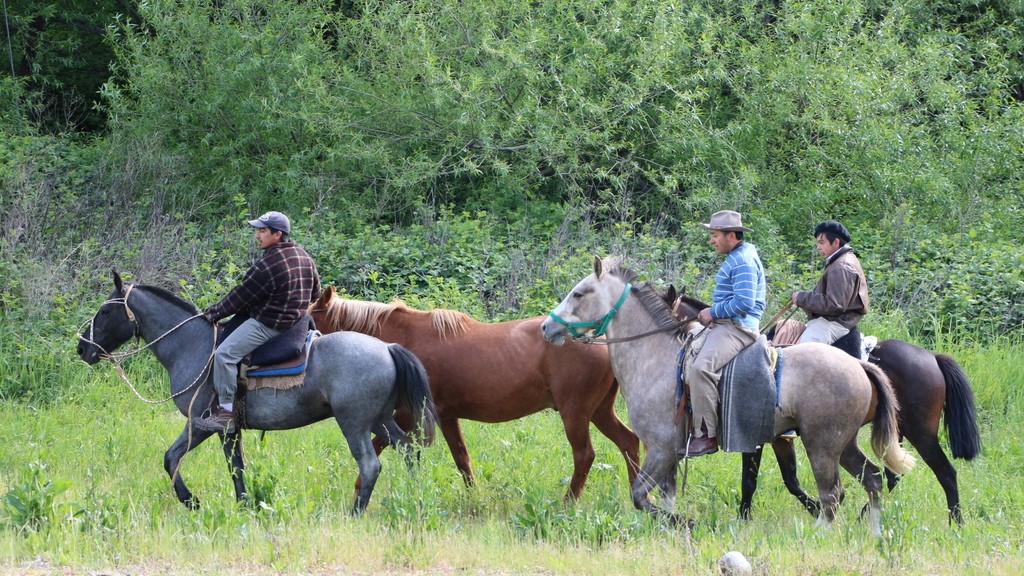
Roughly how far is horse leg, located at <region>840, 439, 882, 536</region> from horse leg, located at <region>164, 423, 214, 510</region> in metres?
5.07

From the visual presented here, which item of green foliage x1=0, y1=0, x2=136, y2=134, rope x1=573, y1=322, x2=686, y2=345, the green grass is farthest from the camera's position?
green foliage x1=0, y1=0, x2=136, y2=134

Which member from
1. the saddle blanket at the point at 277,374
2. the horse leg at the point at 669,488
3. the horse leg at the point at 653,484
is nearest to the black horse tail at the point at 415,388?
the saddle blanket at the point at 277,374

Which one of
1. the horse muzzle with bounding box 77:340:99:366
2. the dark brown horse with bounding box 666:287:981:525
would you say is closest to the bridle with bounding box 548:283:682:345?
the dark brown horse with bounding box 666:287:981:525

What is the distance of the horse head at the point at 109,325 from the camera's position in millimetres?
8375

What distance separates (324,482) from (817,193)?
977 cm

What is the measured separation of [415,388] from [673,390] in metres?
2.02

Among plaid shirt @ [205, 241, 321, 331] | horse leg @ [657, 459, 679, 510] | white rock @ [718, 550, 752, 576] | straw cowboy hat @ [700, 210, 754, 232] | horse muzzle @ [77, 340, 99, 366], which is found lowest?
horse leg @ [657, 459, 679, 510]

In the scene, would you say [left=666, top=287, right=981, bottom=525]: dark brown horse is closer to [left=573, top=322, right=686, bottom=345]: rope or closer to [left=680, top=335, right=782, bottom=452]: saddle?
[left=680, top=335, right=782, bottom=452]: saddle

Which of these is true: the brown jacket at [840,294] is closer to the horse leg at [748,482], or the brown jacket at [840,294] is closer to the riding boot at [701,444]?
the horse leg at [748,482]

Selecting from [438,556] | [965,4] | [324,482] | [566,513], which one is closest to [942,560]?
[566,513]

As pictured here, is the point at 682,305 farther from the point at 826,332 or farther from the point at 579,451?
the point at 579,451

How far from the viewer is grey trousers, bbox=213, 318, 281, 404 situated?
789 cm

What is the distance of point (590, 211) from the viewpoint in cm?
1617

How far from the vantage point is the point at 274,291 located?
312 inches
